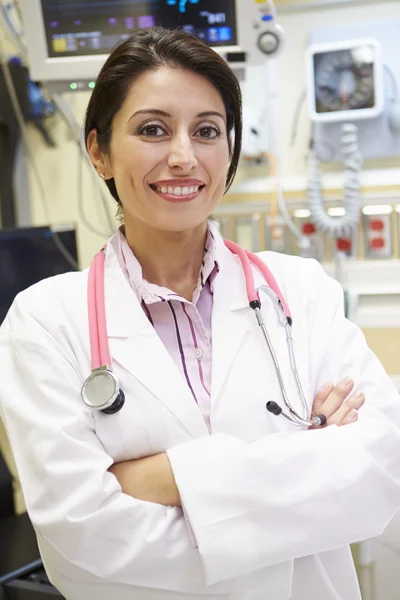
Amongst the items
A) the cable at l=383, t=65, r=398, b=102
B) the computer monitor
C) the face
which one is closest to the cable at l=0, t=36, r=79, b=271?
the computer monitor

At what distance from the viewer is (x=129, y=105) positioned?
1.07m

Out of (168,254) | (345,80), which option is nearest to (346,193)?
(345,80)

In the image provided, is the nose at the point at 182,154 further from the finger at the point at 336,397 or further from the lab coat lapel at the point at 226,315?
the finger at the point at 336,397

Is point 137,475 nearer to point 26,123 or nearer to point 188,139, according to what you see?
point 188,139

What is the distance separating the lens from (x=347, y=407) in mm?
1041

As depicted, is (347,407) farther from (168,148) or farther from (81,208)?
(81,208)

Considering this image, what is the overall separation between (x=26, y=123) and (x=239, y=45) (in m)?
1.00

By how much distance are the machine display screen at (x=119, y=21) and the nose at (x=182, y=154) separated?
0.75m

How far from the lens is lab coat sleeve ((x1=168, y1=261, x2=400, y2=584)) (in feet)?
3.02

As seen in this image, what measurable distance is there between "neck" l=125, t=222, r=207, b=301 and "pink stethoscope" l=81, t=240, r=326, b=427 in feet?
0.25

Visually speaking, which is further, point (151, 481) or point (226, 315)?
point (226, 315)

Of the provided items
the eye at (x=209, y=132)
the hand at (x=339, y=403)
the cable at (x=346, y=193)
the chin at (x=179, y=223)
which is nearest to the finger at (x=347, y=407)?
the hand at (x=339, y=403)

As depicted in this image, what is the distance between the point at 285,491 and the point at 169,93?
0.67m

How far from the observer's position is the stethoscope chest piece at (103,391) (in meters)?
0.96
